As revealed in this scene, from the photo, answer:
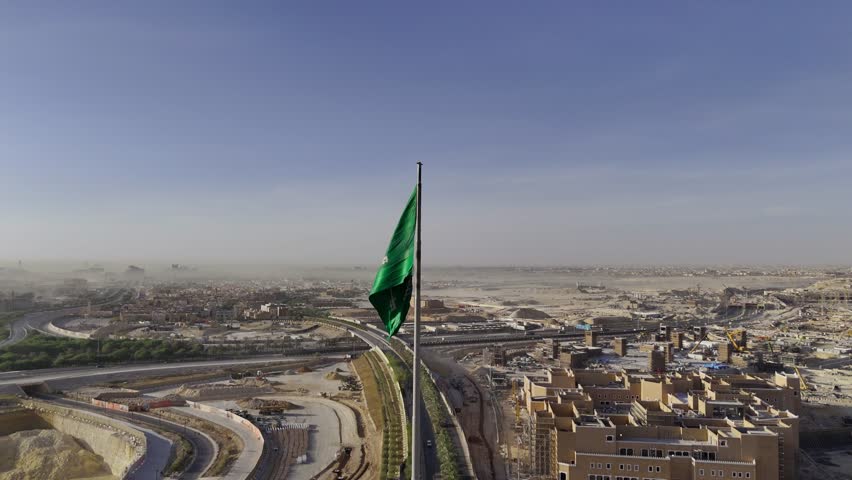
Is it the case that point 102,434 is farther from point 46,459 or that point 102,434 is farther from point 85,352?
point 85,352

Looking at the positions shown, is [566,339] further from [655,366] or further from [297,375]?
[297,375]

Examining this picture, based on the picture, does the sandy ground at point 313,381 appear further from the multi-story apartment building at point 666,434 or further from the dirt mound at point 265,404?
the multi-story apartment building at point 666,434

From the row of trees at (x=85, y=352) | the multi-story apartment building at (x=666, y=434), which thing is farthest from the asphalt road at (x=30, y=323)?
the multi-story apartment building at (x=666, y=434)

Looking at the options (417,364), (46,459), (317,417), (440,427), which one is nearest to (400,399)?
(317,417)

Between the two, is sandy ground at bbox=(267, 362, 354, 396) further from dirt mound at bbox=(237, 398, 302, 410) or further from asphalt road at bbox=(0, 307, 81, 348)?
asphalt road at bbox=(0, 307, 81, 348)

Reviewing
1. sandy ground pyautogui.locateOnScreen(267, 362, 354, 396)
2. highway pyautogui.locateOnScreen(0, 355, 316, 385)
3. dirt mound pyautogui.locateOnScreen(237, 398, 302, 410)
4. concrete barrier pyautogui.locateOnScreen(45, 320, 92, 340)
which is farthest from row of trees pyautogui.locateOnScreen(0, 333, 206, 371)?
dirt mound pyautogui.locateOnScreen(237, 398, 302, 410)

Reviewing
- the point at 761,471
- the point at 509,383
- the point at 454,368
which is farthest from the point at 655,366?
the point at 761,471
